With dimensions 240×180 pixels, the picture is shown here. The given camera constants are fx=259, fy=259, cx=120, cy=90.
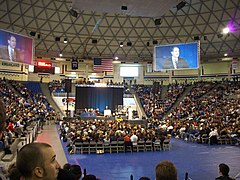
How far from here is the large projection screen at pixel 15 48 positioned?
83.6 feet

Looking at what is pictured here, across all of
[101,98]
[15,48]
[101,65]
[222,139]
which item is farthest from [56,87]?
[222,139]

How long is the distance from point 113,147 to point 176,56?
17560 millimetres

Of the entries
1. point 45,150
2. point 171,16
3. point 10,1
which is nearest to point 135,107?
point 171,16

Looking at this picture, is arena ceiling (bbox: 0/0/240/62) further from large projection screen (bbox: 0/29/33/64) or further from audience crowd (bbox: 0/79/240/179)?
large projection screen (bbox: 0/29/33/64)

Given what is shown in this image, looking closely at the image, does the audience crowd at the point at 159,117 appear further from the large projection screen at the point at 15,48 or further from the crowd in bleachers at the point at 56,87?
the large projection screen at the point at 15,48

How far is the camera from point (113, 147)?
14922mm

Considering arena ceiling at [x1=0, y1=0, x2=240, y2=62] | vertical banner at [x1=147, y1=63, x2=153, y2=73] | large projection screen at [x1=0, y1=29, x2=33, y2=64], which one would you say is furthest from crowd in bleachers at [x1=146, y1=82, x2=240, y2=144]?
large projection screen at [x1=0, y1=29, x2=33, y2=64]

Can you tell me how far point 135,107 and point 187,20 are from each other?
46.2 ft

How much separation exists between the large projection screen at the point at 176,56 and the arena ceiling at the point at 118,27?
421 cm

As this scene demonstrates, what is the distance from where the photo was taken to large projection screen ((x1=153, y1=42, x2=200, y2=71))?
27859 millimetres

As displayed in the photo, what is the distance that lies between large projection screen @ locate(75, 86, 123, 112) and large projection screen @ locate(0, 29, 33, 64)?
1026 centimetres

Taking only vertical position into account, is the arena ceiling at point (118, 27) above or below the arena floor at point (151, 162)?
above

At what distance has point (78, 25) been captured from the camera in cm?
3697

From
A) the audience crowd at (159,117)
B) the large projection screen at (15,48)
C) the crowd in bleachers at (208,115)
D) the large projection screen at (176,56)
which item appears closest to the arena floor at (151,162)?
the audience crowd at (159,117)
